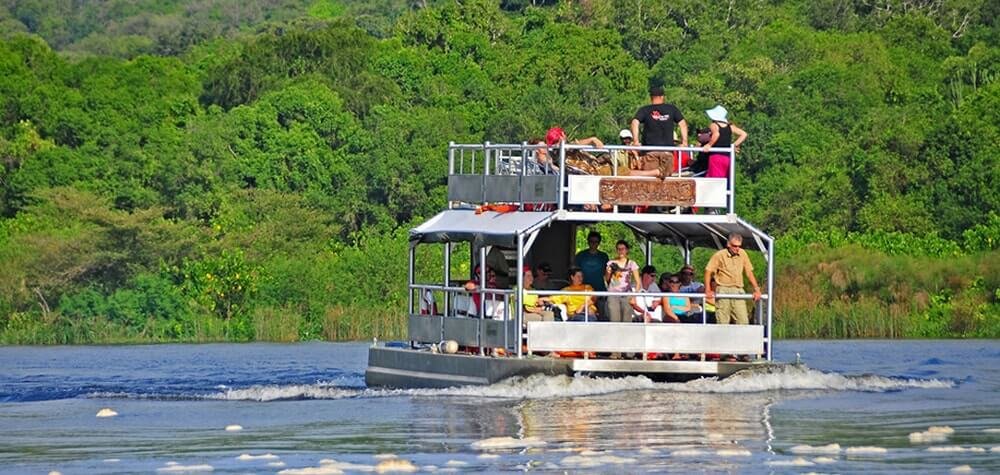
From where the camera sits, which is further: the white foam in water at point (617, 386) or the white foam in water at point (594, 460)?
the white foam in water at point (617, 386)

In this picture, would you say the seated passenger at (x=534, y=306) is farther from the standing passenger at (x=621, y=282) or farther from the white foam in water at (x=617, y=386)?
the white foam in water at (x=617, y=386)

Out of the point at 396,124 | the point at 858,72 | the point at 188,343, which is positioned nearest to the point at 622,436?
the point at 188,343

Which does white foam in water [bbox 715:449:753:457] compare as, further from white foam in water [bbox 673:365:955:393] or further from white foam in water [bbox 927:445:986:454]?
white foam in water [bbox 673:365:955:393]

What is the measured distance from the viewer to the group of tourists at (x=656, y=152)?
85.9 ft

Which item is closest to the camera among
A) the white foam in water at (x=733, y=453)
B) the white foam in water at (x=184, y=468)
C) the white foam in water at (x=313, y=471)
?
the white foam in water at (x=313, y=471)

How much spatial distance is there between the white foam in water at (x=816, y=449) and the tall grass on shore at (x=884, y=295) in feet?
88.0

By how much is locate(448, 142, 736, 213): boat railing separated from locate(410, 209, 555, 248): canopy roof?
191 millimetres

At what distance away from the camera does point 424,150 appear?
235 ft

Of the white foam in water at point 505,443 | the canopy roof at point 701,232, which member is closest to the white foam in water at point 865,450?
the white foam in water at point 505,443

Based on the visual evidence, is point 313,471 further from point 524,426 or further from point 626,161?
point 626,161

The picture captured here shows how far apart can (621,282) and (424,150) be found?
4547cm

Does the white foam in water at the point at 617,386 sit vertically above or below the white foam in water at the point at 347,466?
above

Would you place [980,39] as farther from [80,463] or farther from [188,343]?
[80,463]

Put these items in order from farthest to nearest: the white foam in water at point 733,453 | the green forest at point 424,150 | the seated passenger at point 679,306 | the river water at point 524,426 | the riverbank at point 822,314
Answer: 1. the green forest at point 424,150
2. the riverbank at point 822,314
3. the seated passenger at point 679,306
4. the white foam in water at point 733,453
5. the river water at point 524,426
